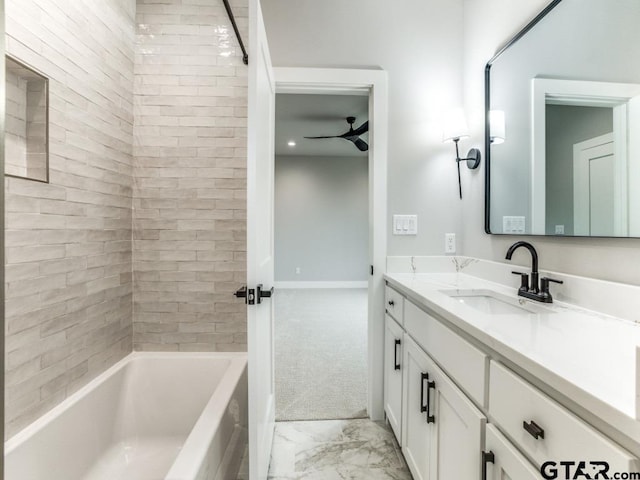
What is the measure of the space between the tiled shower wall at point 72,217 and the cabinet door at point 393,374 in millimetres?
1492

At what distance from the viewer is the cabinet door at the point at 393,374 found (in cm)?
156

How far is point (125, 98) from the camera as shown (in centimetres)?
163

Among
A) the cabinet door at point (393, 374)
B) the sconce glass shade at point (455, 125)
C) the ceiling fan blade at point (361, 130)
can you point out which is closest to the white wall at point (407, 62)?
the sconce glass shade at point (455, 125)

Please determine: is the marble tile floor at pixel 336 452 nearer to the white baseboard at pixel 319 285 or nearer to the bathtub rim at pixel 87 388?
the bathtub rim at pixel 87 388

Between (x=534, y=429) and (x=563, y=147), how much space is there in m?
1.10

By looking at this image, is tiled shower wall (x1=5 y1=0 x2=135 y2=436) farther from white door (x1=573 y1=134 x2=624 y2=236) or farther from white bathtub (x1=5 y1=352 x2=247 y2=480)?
white door (x1=573 y1=134 x2=624 y2=236)

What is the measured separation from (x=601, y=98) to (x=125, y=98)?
2137mm

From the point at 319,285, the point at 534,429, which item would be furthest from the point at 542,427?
the point at 319,285

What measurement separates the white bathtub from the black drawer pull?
0.86 metres

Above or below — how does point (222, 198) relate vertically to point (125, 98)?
below

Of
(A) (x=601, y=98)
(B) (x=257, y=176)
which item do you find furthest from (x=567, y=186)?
(B) (x=257, y=176)

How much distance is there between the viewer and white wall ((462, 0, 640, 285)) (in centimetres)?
103

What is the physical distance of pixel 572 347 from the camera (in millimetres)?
718

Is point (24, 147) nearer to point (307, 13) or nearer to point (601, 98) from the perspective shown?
point (307, 13)
